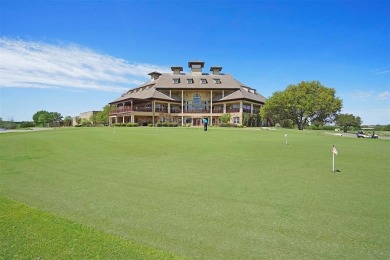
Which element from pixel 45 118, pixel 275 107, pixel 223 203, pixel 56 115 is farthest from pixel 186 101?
pixel 56 115

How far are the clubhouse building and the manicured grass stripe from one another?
5427cm

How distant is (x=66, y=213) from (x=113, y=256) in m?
2.51

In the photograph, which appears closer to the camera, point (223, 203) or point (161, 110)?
point (223, 203)

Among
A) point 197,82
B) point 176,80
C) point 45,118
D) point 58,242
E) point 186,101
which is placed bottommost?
point 58,242

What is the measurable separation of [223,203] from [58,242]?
3699 mm

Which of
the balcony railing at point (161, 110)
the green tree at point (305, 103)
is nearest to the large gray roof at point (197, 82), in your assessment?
the balcony railing at point (161, 110)

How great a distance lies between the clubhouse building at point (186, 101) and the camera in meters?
60.6

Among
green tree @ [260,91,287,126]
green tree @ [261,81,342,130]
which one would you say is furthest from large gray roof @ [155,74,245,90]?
green tree @ [261,81,342,130]

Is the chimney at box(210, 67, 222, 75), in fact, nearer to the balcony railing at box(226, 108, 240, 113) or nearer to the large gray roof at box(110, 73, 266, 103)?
the large gray roof at box(110, 73, 266, 103)

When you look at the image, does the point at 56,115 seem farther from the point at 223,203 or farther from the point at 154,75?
the point at 223,203

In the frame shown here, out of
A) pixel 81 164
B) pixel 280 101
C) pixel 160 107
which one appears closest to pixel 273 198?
pixel 81 164

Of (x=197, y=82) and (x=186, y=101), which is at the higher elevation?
(x=197, y=82)

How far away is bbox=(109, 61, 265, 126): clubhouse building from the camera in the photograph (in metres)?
60.6

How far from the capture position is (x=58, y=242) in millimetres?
4488
